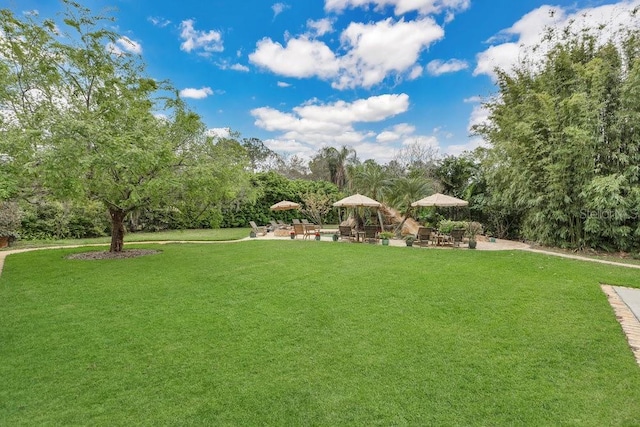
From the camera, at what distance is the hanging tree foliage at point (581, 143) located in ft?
32.0

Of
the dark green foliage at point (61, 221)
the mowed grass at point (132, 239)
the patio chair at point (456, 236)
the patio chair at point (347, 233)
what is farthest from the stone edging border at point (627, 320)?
the dark green foliage at point (61, 221)

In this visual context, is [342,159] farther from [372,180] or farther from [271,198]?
[372,180]

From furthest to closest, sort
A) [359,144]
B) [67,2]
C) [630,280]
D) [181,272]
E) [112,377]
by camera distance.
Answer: [359,144] → [67,2] → [181,272] → [630,280] → [112,377]

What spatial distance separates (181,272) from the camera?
304 inches

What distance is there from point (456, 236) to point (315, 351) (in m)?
10.2

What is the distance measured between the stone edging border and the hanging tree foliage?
5.34 m

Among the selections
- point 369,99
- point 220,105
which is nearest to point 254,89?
point 220,105

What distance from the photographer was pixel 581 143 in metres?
10.1

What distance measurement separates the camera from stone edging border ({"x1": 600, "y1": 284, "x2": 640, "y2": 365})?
383 cm

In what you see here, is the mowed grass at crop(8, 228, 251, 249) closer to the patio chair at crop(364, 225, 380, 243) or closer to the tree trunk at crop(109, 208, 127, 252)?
the tree trunk at crop(109, 208, 127, 252)

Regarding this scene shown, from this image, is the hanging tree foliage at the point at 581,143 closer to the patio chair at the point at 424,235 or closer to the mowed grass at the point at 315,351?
the patio chair at the point at 424,235

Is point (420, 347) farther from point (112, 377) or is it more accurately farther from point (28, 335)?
point (28, 335)

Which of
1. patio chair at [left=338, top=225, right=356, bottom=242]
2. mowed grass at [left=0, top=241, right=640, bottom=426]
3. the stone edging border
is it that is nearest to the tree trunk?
mowed grass at [left=0, top=241, right=640, bottom=426]

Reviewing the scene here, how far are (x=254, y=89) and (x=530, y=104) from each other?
43.0ft
